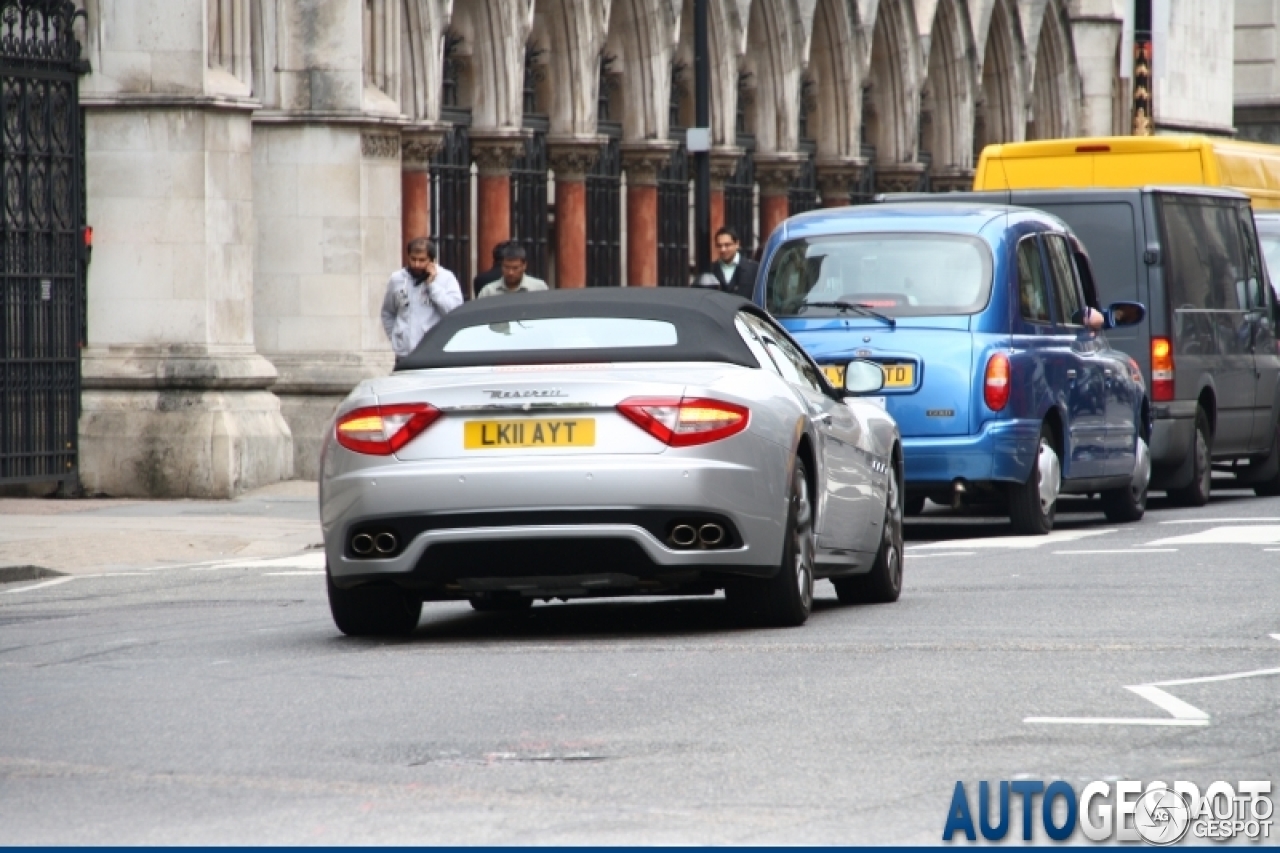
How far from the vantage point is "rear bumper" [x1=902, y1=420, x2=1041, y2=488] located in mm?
16700

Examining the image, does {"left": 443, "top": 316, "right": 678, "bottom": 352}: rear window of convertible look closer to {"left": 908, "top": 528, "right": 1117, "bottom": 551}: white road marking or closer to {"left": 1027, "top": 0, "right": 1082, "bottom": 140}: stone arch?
{"left": 908, "top": 528, "right": 1117, "bottom": 551}: white road marking

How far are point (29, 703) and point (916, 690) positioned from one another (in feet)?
8.92

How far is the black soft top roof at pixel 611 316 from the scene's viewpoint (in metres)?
11.1

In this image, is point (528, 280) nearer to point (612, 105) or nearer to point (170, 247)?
point (170, 247)

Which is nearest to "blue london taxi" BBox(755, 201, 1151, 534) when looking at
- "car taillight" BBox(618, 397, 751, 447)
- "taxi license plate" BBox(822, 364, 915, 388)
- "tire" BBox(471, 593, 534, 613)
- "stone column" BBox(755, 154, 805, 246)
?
"taxi license plate" BBox(822, 364, 915, 388)

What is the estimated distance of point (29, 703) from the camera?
29.6ft

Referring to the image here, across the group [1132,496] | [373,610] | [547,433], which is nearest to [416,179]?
[1132,496]

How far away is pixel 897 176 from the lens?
134 feet

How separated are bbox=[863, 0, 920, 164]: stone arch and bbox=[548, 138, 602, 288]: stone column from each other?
8.70m

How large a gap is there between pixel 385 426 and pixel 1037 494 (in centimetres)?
746

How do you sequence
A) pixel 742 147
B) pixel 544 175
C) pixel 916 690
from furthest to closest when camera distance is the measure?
pixel 742 147 → pixel 544 175 → pixel 916 690

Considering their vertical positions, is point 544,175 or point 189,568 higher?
point 544,175

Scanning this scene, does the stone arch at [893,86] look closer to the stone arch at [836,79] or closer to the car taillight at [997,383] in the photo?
the stone arch at [836,79]

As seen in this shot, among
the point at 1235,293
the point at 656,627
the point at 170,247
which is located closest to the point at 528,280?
the point at 170,247
